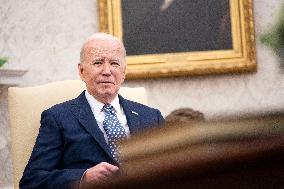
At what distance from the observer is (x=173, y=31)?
147 inches

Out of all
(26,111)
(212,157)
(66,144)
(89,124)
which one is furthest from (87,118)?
(212,157)

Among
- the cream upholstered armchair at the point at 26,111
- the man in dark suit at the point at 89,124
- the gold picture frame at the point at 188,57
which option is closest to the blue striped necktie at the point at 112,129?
the man in dark suit at the point at 89,124

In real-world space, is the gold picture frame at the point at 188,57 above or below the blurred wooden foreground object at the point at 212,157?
above

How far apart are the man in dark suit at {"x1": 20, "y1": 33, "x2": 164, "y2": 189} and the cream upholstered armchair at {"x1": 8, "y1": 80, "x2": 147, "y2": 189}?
85mm

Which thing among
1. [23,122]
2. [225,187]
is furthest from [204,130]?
[23,122]

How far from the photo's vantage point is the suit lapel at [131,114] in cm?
205

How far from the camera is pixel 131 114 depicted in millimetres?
2082

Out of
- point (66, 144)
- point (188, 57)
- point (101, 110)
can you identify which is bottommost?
point (66, 144)

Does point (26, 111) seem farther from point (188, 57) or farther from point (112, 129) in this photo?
point (188, 57)

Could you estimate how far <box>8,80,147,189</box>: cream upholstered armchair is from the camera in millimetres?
1957

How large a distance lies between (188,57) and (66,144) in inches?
77.3

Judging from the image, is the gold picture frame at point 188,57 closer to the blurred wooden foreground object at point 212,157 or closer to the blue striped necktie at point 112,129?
the blue striped necktie at point 112,129

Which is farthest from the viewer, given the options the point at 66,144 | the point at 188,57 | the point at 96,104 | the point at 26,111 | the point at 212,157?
the point at 188,57

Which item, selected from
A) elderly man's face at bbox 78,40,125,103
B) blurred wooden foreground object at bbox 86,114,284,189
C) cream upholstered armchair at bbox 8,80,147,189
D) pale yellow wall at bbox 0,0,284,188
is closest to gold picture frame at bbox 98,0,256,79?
pale yellow wall at bbox 0,0,284,188
